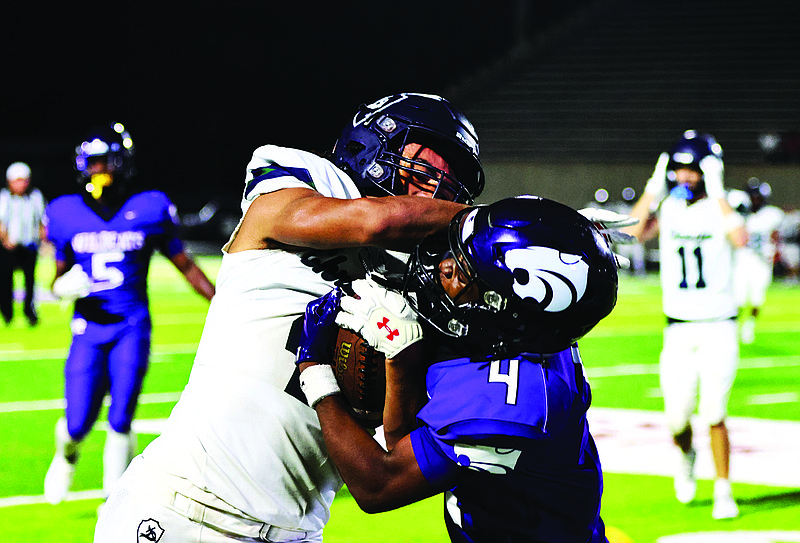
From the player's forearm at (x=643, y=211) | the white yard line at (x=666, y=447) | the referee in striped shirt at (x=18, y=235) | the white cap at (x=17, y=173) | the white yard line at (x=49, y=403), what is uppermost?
the white cap at (x=17, y=173)

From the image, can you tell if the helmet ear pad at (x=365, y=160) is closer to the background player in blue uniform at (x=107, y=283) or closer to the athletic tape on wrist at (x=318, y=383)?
the athletic tape on wrist at (x=318, y=383)

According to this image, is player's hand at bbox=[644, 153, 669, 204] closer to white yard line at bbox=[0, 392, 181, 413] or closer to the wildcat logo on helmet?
the wildcat logo on helmet

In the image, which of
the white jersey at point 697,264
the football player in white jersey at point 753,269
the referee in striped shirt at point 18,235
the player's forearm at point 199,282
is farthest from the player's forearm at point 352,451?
the referee in striped shirt at point 18,235

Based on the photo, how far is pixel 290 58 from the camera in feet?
97.3

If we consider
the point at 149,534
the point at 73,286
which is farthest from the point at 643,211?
the point at 149,534

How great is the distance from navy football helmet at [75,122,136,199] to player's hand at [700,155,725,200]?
3.51m

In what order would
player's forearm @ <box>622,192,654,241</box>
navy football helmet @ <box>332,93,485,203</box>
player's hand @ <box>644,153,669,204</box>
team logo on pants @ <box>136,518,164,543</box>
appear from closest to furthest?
team logo on pants @ <box>136,518,164,543</box> < navy football helmet @ <box>332,93,485,203</box> < player's forearm @ <box>622,192,654,241</box> < player's hand @ <box>644,153,669,204</box>

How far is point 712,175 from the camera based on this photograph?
568 cm

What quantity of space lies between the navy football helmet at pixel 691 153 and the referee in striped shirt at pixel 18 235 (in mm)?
9408

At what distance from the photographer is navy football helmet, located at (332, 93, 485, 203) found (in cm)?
238

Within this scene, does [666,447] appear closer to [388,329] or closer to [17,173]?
[388,329]

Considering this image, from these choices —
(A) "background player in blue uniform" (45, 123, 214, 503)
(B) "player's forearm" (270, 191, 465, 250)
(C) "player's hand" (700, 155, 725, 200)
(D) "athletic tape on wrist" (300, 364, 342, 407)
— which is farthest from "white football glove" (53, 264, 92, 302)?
(C) "player's hand" (700, 155, 725, 200)

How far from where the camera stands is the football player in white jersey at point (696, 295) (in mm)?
5496

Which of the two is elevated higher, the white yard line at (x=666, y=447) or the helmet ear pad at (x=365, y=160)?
the helmet ear pad at (x=365, y=160)
